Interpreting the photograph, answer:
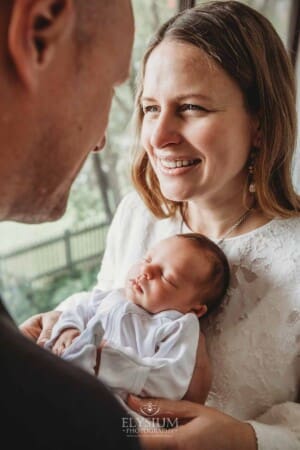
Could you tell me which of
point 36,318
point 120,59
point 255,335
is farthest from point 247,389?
point 120,59

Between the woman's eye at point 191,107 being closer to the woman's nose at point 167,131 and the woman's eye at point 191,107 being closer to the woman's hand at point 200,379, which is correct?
the woman's nose at point 167,131

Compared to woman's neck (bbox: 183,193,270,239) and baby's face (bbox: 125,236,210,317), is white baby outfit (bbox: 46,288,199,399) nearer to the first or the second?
baby's face (bbox: 125,236,210,317)

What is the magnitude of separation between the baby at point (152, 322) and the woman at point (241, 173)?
83 millimetres

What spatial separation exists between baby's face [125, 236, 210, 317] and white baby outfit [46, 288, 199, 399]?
3cm

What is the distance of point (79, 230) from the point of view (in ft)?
8.06

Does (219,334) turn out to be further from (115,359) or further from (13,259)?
(13,259)

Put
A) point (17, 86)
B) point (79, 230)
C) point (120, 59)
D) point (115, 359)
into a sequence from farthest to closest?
1. point (79, 230)
2. point (115, 359)
3. point (120, 59)
4. point (17, 86)

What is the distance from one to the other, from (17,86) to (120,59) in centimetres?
18

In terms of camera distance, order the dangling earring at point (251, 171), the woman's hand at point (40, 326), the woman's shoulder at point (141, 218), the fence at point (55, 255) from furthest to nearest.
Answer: the fence at point (55, 255)
the woman's shoulder at point (141, 218)
the dangling earring at point (251, 171)
the woman's hand at point (40, 326)

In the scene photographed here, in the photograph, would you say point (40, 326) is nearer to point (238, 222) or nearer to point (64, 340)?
point (64, 340)

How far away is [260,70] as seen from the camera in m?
1.34

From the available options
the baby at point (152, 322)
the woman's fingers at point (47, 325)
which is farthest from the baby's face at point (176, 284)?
the woman's fingers at point (47, 325)

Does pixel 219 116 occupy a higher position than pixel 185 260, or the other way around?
pixel 219 116

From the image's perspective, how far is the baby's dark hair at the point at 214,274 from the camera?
134 centimetres
